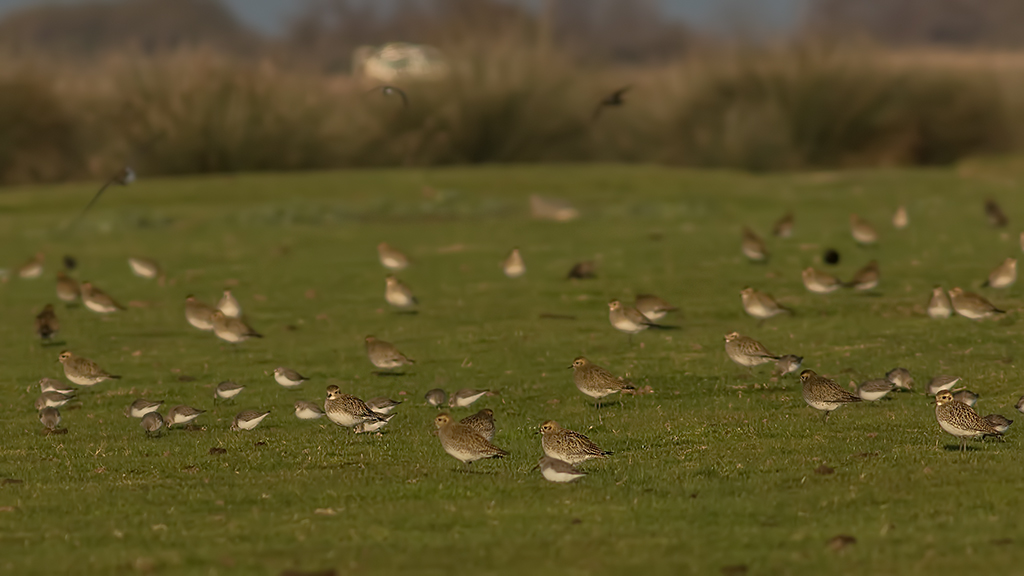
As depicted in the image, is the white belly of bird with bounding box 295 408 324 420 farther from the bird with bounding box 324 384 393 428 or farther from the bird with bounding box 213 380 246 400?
the bird with bounding box 213 380 246 400

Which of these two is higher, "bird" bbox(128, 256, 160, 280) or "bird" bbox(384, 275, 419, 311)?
"bird" bbox(384, 275, 419, 311)

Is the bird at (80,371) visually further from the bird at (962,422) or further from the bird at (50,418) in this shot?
the bird at (962,422)

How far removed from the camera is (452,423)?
1374cm

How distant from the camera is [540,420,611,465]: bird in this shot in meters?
13.1

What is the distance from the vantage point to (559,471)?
12.6 metres

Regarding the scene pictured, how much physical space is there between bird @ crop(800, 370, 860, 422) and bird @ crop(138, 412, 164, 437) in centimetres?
657

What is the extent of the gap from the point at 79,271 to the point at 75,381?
49.2ft

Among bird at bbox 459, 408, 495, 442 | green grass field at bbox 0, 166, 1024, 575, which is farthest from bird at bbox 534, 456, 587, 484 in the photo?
bird at bbox 459, 408, 495, 442

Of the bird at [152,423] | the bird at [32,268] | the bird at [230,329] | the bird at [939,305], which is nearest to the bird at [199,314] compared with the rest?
the bird at [230,329]

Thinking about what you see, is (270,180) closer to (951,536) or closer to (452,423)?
(452,423)

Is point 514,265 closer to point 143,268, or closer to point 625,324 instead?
point 625,324

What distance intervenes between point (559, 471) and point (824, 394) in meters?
4.11

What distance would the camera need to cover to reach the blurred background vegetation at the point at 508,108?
53.9 metres

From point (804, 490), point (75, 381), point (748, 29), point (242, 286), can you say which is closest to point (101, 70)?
point (748, 29)
